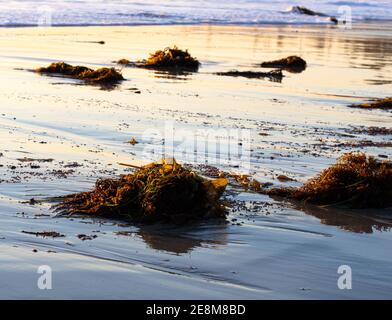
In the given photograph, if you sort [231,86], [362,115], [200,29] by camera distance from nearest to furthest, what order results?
[362,115]
[231,86]
[200,29]

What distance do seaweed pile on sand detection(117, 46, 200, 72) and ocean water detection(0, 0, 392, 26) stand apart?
10091 mm

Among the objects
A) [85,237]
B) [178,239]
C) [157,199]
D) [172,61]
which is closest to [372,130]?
[157,199]

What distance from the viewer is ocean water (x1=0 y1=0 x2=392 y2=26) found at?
28842 millimetres

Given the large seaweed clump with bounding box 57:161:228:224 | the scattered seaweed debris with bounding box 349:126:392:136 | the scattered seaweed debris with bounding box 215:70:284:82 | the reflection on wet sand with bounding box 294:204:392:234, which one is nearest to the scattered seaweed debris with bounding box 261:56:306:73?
the scattered seaweed debris with bounding box 215:70:284:82

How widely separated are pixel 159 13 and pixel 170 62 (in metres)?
19.5

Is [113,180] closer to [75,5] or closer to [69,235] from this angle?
[69,235]

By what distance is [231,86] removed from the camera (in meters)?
13.5

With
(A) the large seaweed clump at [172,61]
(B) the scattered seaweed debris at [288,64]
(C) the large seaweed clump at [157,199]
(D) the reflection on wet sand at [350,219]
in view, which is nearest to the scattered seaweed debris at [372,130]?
(D) the reflection on wet sand at [350,219]

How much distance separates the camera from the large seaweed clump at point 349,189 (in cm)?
674

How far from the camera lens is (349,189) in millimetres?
6801

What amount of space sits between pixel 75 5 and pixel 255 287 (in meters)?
33.3

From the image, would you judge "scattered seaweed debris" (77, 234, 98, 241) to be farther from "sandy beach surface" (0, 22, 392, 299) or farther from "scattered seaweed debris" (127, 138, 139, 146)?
"scattered seaweed debris" (127, 138, 139, 146)
